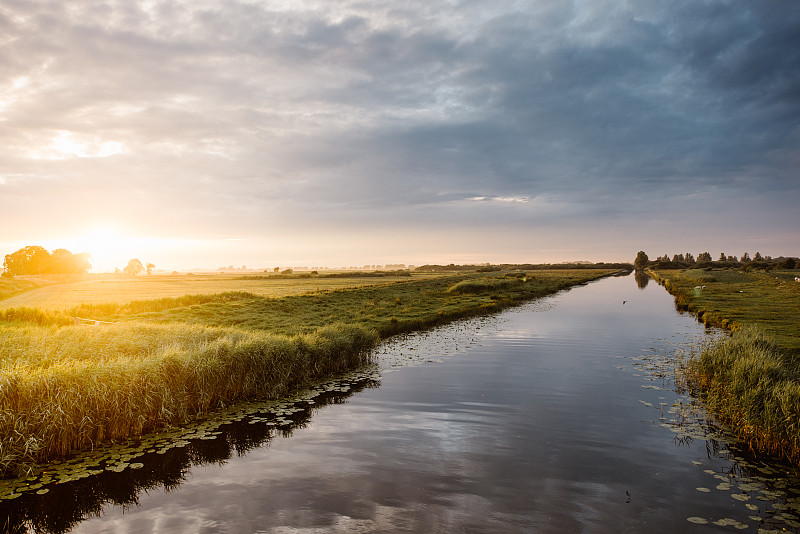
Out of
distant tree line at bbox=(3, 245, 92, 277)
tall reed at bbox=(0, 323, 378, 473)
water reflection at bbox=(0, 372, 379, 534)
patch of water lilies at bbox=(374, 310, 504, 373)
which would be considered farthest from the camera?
distant tree line at bbox=(3, 245, 92, 277)

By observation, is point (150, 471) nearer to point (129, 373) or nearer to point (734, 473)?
point (129, 373)

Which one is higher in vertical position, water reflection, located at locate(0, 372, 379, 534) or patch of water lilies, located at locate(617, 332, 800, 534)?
patch of water lilies, located at locate(617, 332, 800, 534)

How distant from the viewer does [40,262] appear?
157 m

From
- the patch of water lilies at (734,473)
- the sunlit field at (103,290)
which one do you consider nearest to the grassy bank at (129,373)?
the patch of water lilies at (734,473)

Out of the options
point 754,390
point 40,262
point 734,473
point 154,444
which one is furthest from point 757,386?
point 40,262

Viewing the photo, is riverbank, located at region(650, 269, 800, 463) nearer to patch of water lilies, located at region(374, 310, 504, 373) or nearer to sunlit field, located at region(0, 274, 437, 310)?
patch of water lilies, located at region(374, 310, 504, 373)

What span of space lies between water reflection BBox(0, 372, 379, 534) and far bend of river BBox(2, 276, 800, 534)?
57 mm

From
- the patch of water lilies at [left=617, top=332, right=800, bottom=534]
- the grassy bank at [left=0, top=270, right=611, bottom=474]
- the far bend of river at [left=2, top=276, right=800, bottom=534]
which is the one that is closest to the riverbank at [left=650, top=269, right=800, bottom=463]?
the patch of water lilies at [left=617, top=332, right=800, bottom=534]

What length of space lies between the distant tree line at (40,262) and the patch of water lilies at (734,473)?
18503 centimetres

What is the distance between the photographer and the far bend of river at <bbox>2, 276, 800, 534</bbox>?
34.5ft

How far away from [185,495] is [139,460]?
10.1ft

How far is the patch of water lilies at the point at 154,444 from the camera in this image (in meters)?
12.1

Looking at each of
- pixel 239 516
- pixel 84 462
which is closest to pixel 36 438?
pixel 84 462

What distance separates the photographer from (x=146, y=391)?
1620 cm
